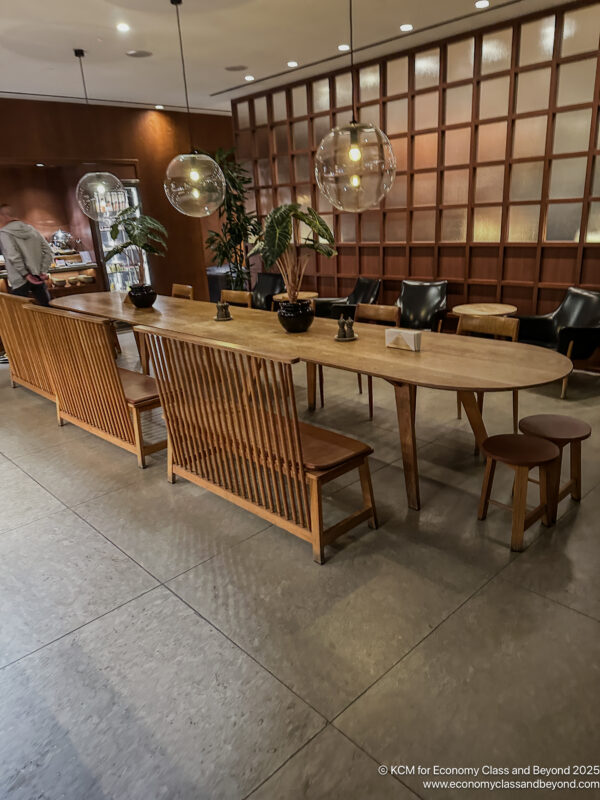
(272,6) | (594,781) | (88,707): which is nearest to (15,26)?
(272,6)

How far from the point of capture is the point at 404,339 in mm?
2754

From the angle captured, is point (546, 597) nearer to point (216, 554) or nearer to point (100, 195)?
point (216, 554)

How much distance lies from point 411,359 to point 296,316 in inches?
36.5

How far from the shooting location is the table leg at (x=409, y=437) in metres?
2.49

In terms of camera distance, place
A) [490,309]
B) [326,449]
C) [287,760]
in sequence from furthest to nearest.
Result: [490,309]
[326,449]
[287,760]

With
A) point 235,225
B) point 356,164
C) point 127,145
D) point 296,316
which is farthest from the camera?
point 127,145

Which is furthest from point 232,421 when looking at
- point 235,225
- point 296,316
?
point 235,225

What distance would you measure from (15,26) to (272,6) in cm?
204

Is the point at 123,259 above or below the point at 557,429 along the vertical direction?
above

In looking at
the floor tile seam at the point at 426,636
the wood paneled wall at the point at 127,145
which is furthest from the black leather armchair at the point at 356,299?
the floor tile seam at the point at 426,636

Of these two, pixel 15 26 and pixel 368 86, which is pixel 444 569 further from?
pixel 368 86

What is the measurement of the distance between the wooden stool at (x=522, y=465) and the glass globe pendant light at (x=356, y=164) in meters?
1.35

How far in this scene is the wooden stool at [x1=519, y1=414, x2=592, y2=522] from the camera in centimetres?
241

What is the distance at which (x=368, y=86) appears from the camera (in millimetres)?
5750
